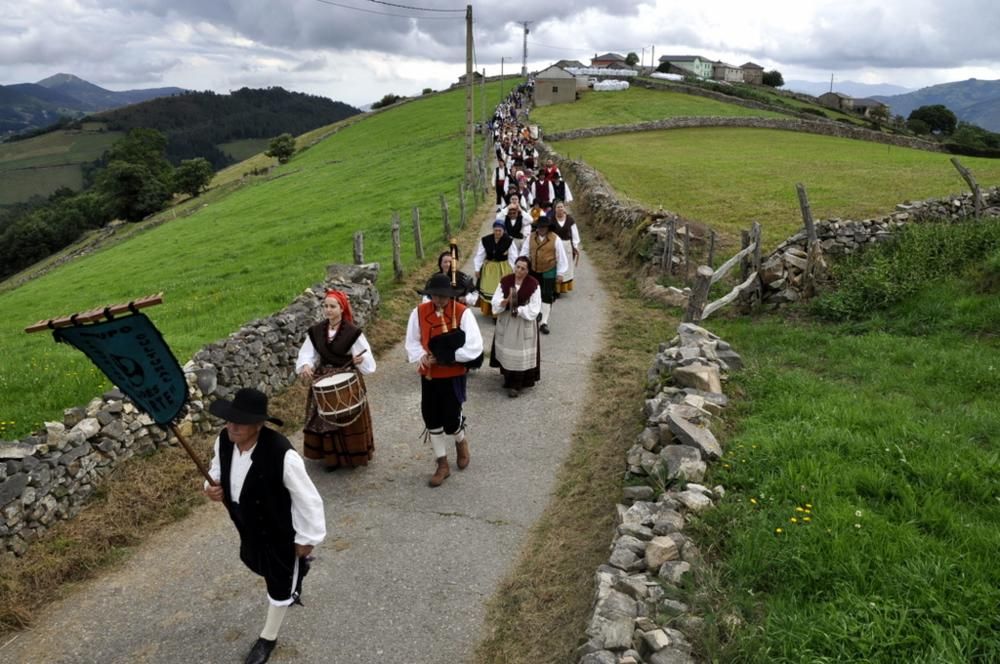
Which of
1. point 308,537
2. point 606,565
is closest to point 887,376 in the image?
point 606,565

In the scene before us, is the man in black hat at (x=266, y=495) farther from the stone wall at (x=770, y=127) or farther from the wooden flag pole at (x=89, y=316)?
the stone wall at (x=770, y=127)

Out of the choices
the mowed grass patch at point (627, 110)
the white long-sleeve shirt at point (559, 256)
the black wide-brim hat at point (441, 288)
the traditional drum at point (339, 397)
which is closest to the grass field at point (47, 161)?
the mowed grass patch at point (627, 110)

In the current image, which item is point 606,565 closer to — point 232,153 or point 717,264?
point 717,264

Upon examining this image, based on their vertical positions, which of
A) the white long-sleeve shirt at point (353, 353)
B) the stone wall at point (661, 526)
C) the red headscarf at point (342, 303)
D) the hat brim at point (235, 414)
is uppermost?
the red headscarf at point (342, 303)

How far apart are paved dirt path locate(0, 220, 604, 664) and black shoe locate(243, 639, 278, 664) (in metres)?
0.09

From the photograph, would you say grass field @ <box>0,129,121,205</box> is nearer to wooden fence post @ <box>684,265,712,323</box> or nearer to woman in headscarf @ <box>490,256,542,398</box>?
woman in headscarf @ <box>490,256,542,398</box>

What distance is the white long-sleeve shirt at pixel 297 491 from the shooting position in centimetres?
383

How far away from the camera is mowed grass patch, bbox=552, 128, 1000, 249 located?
18344mm

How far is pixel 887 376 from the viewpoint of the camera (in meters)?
7.31

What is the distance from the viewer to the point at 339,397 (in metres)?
6.11

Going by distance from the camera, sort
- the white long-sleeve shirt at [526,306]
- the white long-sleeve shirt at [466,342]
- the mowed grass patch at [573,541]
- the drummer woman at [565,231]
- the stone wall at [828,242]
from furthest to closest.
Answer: the drummer woman at [565,231] → the stone wall at [828,242] → the white long-sleeve shirt at [526,306] → the white long-sleeve shirt at [466,342] → the mowed grass patch at [573,541]

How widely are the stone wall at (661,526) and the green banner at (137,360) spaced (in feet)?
8.96

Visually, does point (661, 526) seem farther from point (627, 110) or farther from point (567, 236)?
point (627, 110)

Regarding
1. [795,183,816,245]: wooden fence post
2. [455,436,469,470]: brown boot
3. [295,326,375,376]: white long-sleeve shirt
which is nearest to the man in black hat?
[295,326,375,376]: white long-sleeve shirt
